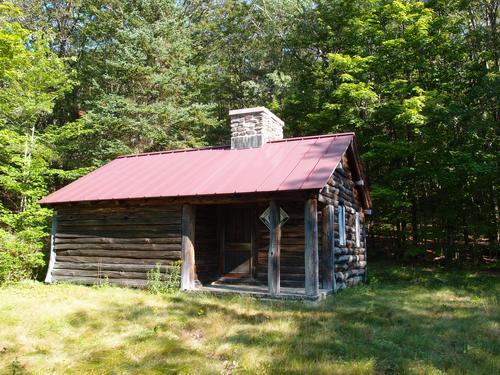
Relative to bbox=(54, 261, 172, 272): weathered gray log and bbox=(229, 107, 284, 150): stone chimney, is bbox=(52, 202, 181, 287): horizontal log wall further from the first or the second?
bbox=(229, 107, 284, 150): stone chimney

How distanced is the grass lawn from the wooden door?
3040 millimetres

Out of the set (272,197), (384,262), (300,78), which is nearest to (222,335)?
(272,197)

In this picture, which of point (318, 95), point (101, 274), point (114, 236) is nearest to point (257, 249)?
point (114, 236)

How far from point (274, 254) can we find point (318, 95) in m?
15.5

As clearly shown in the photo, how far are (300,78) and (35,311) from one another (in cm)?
2068

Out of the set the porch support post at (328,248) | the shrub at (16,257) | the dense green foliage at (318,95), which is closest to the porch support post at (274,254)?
the porch support post at (328,248)

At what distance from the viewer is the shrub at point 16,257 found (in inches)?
486

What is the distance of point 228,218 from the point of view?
13.6 m

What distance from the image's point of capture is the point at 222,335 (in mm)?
7043

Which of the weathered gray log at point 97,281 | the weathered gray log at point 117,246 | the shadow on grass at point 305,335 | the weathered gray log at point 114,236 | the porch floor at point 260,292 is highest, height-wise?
the weathered gray log at point 114,236

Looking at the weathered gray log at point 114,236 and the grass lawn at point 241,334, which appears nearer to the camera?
the grass lawn at point 241,334

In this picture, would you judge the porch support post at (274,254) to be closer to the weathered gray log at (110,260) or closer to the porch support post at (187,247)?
the porch support post at (187,247)

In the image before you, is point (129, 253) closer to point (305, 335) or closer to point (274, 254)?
point (274, 254)

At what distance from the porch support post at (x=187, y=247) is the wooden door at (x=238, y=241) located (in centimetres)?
216
